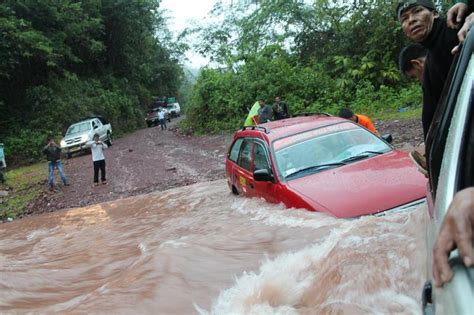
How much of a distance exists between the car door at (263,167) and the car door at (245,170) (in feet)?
0.51

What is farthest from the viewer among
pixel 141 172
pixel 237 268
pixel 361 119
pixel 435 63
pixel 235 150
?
pixel 141 172

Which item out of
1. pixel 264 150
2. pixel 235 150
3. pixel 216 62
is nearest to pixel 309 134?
pixel 264 150

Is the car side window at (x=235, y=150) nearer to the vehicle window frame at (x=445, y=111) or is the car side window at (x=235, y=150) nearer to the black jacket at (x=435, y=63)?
the black jacket at (x=435, y=63)

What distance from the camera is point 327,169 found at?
5.05 m

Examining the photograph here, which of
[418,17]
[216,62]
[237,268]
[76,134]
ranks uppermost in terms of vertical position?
[216,62]

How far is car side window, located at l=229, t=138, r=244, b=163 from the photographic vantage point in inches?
282

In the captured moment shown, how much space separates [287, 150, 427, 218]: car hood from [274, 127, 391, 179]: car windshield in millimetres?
172

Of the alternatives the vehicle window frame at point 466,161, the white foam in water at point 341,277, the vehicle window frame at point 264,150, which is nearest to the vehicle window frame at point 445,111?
the vehicle window frame at point 466,161

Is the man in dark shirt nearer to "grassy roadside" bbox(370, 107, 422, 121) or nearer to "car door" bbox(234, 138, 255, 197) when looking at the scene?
"car door" bbox(234, 138, 255, 197)

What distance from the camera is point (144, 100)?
39188 millimetres

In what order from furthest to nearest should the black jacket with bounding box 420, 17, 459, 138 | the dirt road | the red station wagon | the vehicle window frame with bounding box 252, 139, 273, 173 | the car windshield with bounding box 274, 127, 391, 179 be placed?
the dirt road
the vehicle window frame with bounding box 252, 139, 273, 173
the car windshield with bounding box 274, 127, 391, 179
the red station wagon
the black jacket with bounding box 420, 17, 459, 138

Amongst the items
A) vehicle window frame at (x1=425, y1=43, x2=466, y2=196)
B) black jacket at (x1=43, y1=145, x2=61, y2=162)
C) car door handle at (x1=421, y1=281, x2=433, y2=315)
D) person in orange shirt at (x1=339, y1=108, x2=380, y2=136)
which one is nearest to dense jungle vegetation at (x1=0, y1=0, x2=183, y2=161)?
black jacket at (x1=43, y1=145, x2=61, y2=162)

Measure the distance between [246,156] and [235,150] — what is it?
761 millimetres

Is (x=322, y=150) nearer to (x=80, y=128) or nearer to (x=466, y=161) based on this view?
(x=466, y=161)
